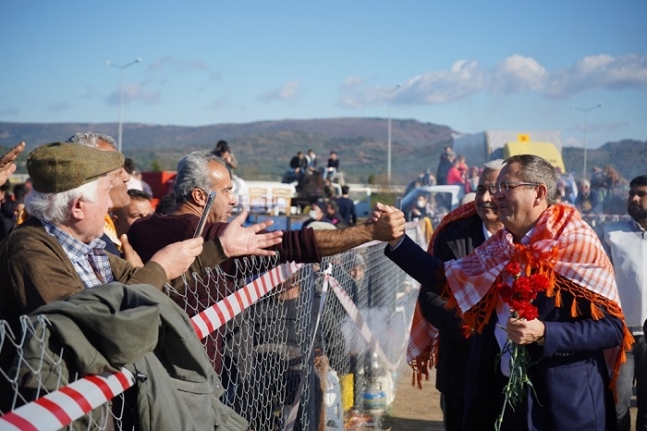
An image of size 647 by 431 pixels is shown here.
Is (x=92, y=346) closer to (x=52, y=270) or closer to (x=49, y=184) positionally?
(x=52, y=270)

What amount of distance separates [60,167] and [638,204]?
463cm

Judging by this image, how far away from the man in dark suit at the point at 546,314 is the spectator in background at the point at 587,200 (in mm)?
17275

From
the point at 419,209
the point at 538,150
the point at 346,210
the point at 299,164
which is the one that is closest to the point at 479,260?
the point at 419,209

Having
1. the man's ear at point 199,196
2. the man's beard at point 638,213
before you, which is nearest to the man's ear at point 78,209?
the man's ear at point 199,196

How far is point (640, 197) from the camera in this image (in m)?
6.33

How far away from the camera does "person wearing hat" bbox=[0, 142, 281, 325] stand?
2.88 m

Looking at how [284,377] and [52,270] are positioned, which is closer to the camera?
[52,270]

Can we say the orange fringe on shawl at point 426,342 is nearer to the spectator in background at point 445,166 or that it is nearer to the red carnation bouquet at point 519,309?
the red carnation bouquet at point 519,309

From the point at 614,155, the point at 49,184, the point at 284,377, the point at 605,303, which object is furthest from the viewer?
the point at 614,155

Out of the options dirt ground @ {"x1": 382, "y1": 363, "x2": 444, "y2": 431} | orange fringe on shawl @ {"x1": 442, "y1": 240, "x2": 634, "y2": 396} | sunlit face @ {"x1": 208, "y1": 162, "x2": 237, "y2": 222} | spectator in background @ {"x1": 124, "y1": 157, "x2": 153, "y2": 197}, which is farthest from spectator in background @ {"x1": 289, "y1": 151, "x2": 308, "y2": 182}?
orange fringe on shawl @ {"x1": 442, "y1": 240, "x2": 634, "y2": 396}

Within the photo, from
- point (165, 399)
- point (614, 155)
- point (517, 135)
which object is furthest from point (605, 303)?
point (614, 155)

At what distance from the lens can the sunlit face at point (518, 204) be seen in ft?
13.6

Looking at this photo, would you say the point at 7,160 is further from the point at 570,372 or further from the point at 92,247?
the point at 570,372

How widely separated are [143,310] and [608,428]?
2755 mm
